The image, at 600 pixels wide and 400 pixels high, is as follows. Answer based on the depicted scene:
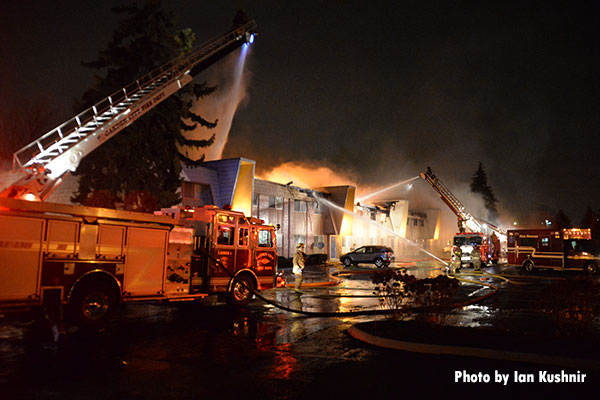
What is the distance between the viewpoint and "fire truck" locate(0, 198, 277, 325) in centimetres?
797

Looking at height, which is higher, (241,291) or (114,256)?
(114,256)

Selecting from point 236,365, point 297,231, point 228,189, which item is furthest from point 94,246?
point 297,231

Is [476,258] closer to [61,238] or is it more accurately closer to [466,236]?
[466,236]

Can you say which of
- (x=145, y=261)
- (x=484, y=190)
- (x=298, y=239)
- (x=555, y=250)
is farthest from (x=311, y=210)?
(x=484, y=190)

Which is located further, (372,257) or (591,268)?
(372,257)

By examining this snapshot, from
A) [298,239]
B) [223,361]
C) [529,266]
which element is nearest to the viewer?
[223,361]

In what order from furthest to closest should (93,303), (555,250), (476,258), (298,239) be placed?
(298,239)
(476,258)
(555,250)
(93,303)

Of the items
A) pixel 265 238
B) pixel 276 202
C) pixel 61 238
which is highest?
pixel 276 202

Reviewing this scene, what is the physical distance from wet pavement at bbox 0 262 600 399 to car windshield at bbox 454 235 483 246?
72.7 feet

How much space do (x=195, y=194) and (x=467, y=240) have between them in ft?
65.4

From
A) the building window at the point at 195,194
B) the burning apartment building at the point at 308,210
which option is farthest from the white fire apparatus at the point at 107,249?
the building window at the point at 195,194

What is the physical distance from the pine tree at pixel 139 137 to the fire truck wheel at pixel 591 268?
24.3 metres

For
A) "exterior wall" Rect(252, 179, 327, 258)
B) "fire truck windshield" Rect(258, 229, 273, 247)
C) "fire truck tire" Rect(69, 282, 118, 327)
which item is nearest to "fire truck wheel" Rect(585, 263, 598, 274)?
"exterior wall" Rect(252, 179, 327, 258)

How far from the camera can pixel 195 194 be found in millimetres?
28859
